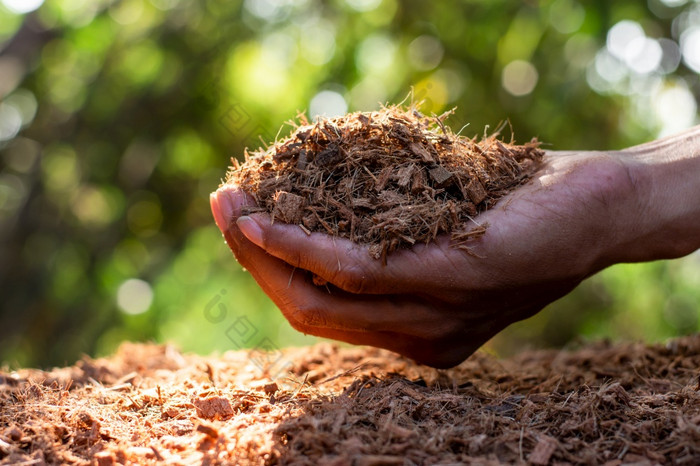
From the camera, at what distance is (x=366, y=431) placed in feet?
4.45

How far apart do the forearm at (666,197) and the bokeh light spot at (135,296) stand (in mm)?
5198

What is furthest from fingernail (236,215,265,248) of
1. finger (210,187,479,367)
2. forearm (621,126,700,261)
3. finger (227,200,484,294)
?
forearm (621,126,700,261)

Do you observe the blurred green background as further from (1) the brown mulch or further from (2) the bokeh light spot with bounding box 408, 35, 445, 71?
(1) the brown mulch

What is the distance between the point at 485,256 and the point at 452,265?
10cm

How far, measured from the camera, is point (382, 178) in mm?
1783

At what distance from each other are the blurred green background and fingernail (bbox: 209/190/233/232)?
348 cm

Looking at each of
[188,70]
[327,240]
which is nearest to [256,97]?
[188,70]

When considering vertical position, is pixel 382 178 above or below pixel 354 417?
above

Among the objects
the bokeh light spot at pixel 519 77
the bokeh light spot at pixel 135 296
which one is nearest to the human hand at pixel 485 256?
the bokeh light spot at pixel 519 77

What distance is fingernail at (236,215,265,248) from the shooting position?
1.73 meters

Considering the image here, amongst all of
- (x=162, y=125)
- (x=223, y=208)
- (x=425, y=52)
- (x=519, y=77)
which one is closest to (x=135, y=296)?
(x=162, y=125)

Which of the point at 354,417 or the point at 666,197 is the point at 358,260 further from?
the point at 666,197

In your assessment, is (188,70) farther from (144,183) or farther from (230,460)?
(230,460)

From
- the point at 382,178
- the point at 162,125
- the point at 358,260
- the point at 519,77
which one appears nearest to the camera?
the point at 358,260
